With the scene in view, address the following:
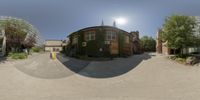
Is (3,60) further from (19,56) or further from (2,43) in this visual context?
(2,43)

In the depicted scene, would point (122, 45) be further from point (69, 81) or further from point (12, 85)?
point (12, 85)

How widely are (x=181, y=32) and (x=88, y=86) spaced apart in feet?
50.0

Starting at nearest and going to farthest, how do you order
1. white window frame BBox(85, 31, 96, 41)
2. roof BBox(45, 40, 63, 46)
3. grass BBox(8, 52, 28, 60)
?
roof BBox(45, 40, 63, 46)
white window frame BBox(85, 31, 96, 41)
grass BBox(8, 52, 28, 60)

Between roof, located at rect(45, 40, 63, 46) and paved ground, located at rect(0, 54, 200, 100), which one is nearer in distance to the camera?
paved ground, located at rect(0, 54, 200, 100)

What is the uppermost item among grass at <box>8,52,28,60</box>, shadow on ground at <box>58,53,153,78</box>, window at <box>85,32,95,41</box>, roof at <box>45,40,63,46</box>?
window at <box>85,32,95,41</box>

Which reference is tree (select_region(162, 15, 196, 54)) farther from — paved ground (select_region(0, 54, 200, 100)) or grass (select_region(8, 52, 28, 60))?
grass (select_region(8, 52, 28, 60))

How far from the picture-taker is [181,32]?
2069cm

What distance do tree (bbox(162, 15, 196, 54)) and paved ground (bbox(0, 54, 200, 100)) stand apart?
32.1 ft

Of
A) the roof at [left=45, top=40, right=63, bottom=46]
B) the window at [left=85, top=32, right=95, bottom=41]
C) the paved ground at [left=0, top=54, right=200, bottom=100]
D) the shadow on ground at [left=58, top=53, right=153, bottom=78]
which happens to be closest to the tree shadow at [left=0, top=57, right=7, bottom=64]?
the paved ground at [left=0, top=54, right=200, bottom=100]

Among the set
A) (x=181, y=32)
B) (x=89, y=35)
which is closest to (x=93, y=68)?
(x=89, y=35)

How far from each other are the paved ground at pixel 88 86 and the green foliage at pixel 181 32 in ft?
32.1

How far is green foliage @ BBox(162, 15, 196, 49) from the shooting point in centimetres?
2055

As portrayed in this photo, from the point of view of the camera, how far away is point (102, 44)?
1692 centimetres

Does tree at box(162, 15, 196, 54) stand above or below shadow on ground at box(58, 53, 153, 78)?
above
